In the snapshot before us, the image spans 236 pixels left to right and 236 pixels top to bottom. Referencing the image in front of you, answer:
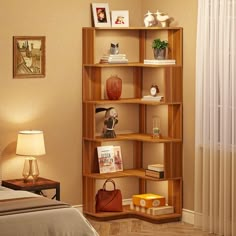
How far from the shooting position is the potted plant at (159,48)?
23.9ft

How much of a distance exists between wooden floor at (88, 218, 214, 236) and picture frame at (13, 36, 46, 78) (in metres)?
1.61

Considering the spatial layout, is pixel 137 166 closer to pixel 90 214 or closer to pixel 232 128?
pixel 90 214

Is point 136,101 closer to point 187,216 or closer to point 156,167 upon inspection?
point 156,167

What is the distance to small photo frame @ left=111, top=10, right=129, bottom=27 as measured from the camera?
7516 mm

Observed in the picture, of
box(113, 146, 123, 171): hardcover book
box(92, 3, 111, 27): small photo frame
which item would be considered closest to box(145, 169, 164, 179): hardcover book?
box(113, 146, 123, 171): hardcover book

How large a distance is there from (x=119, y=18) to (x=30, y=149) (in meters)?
1.75

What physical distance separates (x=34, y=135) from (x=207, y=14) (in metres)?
1.97

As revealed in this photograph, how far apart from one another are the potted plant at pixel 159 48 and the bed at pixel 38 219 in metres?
2.38

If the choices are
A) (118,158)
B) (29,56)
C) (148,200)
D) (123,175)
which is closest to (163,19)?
(29,56)

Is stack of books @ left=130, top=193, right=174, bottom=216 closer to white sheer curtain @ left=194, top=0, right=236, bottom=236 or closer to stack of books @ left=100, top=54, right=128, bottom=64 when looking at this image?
white sheer curtain @ left=194, top=0, right=236, bottom=236

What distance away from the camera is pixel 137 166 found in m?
7.94

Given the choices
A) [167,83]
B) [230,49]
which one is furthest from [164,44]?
[230,49]

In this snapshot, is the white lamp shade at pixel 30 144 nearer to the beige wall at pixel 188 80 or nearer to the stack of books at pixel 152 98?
→ the stack of books at pixel 152 98

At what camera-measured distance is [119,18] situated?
7.54 meters
